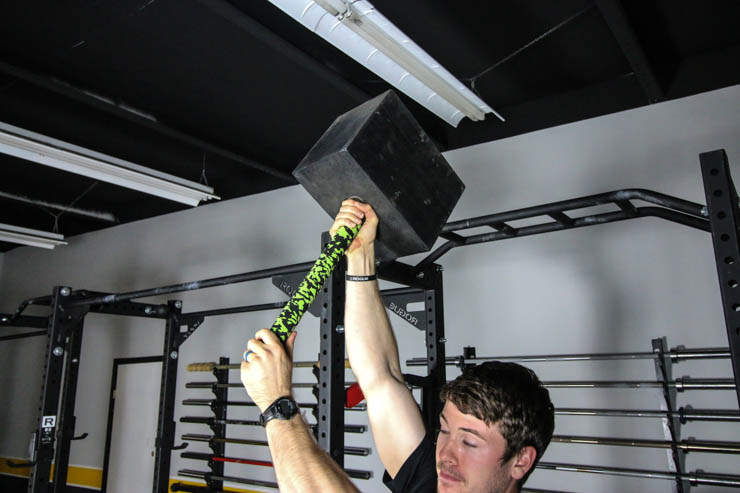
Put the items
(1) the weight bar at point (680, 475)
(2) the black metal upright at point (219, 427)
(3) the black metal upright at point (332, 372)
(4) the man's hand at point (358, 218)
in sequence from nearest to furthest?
(4) the man's hand at point (358, 218)
(3) the black metal upright at point (332, 372)
(1) the weight bar at point (680, 475)
(2) the black metal upright at point (219, 427)

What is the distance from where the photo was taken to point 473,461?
124 centimetres

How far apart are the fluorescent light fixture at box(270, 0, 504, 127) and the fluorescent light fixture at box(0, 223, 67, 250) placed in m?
3.65

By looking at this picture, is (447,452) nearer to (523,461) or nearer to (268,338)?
(523,461)

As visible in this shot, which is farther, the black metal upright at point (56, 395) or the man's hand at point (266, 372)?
the black metal upright at point (56, 395)

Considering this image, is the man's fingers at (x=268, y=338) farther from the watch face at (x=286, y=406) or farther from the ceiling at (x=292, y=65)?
the ceiling at (x=292, y=65)

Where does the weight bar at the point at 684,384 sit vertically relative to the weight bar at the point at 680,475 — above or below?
above

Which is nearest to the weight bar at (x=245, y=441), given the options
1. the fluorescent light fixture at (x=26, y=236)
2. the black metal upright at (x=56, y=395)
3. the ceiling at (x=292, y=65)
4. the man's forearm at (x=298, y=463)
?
the black metal upright at (x=56, y=395)

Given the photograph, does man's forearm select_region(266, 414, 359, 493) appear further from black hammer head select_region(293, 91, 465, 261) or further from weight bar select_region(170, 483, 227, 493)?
weight bar select_region(170, 483, 227, 493)

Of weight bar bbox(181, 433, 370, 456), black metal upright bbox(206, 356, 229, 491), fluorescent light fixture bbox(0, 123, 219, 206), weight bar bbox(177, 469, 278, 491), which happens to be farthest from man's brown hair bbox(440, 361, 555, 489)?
black metal upright bbox(206, 356, 229, 491)

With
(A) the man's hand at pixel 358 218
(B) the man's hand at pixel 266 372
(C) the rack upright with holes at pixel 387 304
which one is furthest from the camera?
(C) the rack upright with holes at pixel 387 304

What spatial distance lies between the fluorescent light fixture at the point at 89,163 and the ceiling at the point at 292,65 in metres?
Result: 0.32

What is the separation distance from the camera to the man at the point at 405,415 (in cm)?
98

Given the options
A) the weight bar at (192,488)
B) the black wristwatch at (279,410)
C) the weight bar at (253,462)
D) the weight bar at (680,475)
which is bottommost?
the weight bar at (192,488)

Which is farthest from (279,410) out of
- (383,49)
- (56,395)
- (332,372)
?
(56,395)
